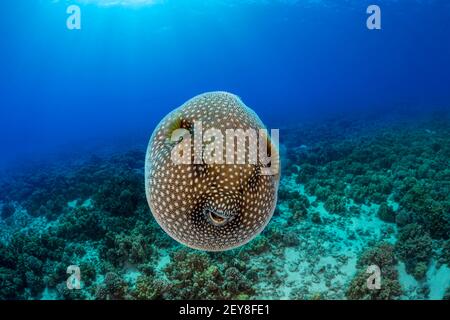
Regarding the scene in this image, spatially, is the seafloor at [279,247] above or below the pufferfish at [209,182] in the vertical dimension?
below

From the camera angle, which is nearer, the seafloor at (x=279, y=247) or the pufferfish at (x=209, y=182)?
the pufferfish at (x=209, y=182)

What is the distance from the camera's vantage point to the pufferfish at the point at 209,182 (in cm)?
323

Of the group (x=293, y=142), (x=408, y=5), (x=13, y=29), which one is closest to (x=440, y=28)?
(x=408, y=5)

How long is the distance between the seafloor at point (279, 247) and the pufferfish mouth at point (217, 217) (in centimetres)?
338

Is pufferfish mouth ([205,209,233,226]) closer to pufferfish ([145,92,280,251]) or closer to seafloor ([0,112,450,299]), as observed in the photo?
pufferfish ([145,92,280,251])

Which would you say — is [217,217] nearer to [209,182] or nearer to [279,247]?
[209,182]

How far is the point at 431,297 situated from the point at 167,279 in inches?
213

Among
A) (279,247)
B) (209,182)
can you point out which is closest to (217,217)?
(209,182)

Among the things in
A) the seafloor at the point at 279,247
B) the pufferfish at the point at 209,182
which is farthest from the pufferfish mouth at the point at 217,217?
the seafloor at the point at 279,247

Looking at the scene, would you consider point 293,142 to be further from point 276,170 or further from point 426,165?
point 276,170

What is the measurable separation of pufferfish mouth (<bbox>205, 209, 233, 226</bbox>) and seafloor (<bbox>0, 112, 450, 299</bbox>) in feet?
11.1

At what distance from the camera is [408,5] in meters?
66.8

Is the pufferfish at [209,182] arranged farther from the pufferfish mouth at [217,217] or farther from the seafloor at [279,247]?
the seafloor at [279,247]

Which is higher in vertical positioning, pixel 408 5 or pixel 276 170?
pixel 408 5
